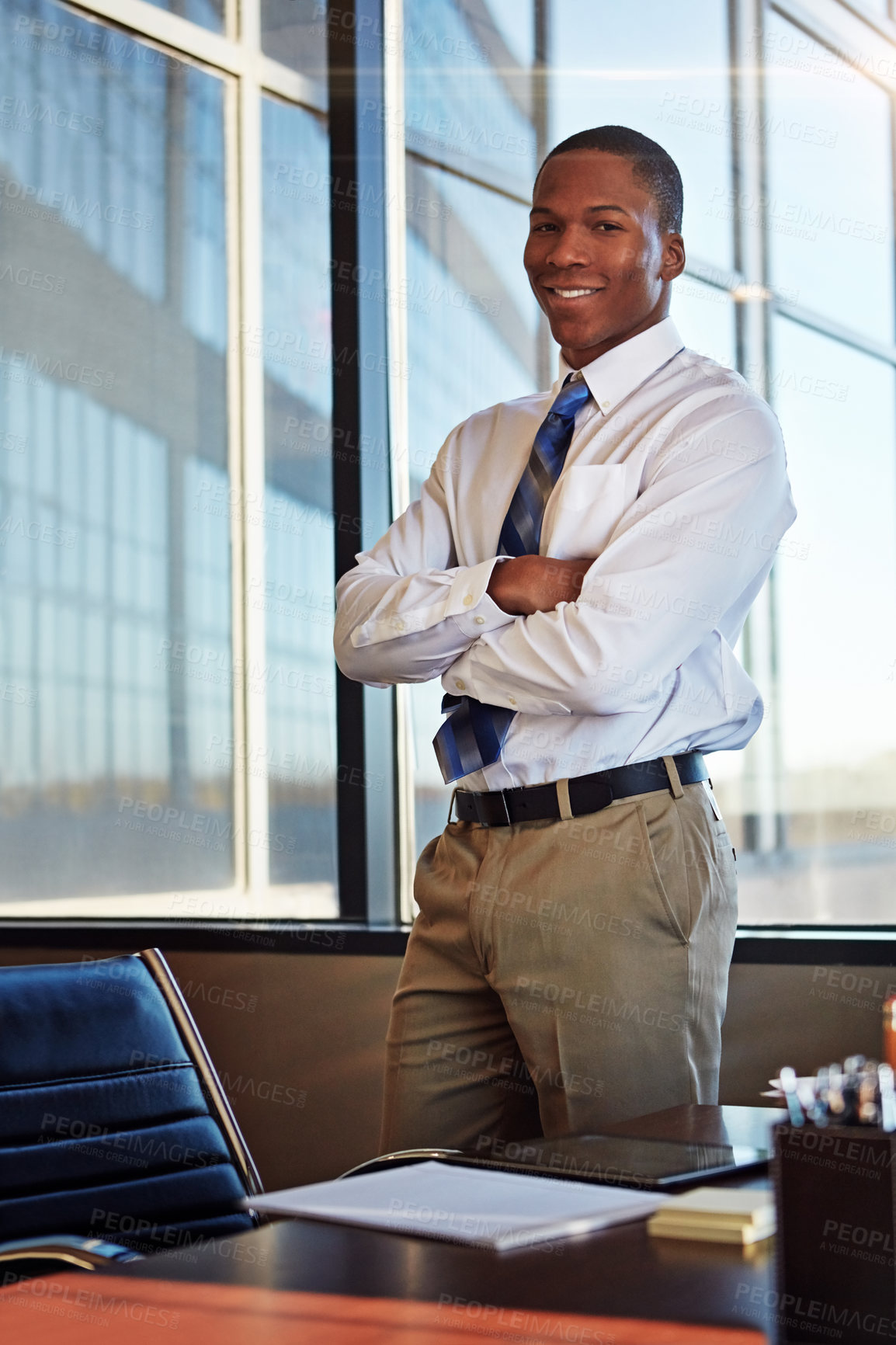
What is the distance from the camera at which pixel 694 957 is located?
1.80 meters

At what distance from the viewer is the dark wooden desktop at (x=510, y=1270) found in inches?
33.9

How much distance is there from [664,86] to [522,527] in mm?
1425

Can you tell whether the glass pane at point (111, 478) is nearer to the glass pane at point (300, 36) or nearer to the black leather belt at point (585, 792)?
the glass pane at point (300, 36)

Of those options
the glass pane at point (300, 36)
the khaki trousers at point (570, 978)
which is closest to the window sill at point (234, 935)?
the khaki trousers at point (570, 978)

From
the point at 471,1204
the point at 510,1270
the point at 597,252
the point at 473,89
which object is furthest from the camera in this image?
the point at 473,89

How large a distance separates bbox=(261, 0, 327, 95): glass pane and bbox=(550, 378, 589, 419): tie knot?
65.6 inches

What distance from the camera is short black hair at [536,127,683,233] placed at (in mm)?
2115

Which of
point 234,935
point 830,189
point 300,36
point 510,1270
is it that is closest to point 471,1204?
point 510,1270

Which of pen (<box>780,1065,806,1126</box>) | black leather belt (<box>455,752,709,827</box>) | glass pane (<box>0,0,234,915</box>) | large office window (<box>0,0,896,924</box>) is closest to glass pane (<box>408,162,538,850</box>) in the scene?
large office window (<box>0,0,896,924</box>)

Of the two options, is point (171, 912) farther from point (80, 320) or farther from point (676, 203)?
point (676, 203)

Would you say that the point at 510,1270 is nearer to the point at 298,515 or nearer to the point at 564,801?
the point at 564,801

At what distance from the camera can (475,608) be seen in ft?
6.35

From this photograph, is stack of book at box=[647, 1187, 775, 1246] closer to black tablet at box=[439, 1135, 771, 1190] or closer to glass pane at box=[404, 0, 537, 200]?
black tablet at box=[439, 1135, 771, 1190]

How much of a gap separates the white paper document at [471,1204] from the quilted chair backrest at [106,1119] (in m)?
0.61
